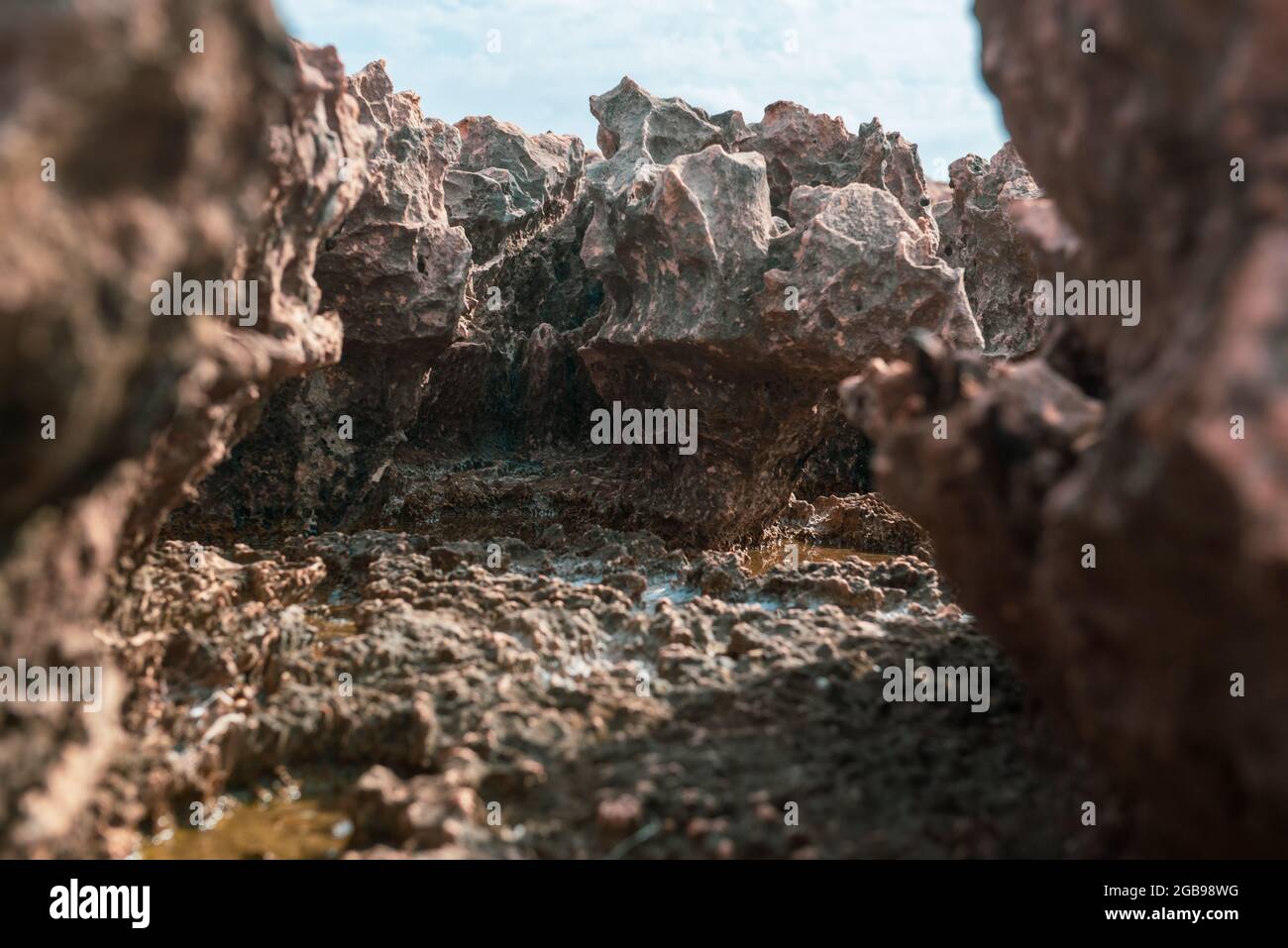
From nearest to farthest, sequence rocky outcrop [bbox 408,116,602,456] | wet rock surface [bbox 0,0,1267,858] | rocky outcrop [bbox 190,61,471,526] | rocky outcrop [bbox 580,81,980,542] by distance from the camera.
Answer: wet rock surface [bbox 0,0,1267,858], rocky outcrop [bbox 580,81,980,542], rocky outcrop [bbox 190,61,471,526], rocky outcrop [bbox 408,116,602,456]

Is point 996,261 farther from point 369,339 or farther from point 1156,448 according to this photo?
point 1156,448

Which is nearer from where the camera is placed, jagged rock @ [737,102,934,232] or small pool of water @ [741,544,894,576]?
small pool of water @ [741,544,894,576]

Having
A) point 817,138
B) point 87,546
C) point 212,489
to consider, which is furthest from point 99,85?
point 817,138

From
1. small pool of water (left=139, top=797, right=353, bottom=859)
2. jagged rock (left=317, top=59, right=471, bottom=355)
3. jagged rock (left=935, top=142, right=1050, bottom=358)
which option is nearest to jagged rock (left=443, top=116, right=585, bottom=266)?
jagged rock (left=317, top=59, right=471, bottom=355)

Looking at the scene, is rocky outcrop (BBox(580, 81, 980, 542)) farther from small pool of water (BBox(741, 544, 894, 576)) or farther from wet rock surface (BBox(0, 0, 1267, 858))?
small pool of water (BBox(741, 544, 894, 576))

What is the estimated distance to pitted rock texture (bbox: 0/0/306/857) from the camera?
2.03m

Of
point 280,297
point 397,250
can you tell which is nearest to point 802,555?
point 397,250

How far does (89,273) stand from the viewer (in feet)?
7.04

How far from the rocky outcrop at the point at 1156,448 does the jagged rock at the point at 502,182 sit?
9.46 metres

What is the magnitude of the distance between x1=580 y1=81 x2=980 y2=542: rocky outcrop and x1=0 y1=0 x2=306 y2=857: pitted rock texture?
607 cm

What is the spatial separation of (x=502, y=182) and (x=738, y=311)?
543 centimetres

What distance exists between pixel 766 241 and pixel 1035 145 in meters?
5.31
